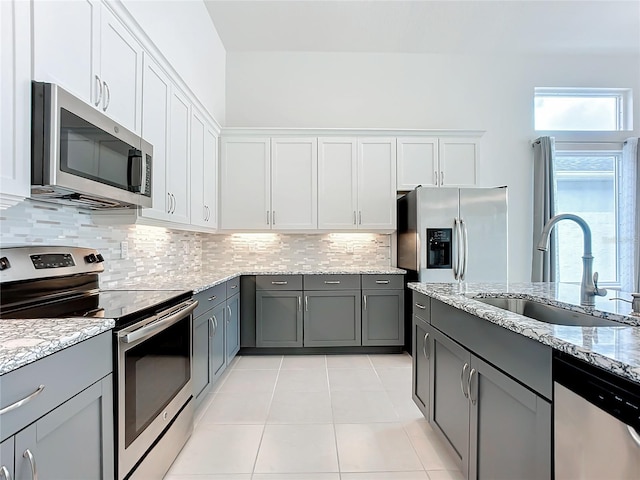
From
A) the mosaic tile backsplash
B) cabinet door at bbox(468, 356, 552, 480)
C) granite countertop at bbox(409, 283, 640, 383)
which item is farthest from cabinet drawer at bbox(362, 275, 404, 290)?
cabinet door at bbox(468, 356, 552, 480)

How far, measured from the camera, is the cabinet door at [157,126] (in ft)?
7.32

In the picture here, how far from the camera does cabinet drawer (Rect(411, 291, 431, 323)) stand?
214 cm

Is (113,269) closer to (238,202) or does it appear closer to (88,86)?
(88,86)

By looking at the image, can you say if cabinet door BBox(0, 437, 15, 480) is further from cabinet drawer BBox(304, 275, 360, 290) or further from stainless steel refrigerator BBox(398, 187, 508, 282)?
stainless steel refrigerator BBox(398, 187, 508, 282)

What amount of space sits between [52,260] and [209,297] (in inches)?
44.0

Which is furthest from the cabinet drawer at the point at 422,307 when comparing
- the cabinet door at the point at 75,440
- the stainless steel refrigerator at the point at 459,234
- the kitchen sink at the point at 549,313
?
the cabinet door at the point at 75,440

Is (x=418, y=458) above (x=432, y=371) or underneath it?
underneath

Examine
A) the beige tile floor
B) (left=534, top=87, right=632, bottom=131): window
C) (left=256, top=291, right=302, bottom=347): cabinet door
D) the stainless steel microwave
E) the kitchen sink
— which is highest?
(left=534, top=87, right=632, bottom=131): window

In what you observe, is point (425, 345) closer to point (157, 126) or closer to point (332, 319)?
point (332, 319)

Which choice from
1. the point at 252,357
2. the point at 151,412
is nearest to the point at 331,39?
the point at 252,357

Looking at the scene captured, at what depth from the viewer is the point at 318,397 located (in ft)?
9.14

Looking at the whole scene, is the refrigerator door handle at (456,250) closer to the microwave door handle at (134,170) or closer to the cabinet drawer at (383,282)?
the cabinet drawer at (383,282)

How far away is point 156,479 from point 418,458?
→ 1.35 m

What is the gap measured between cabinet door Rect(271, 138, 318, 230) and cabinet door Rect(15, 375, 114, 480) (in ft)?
9.38
